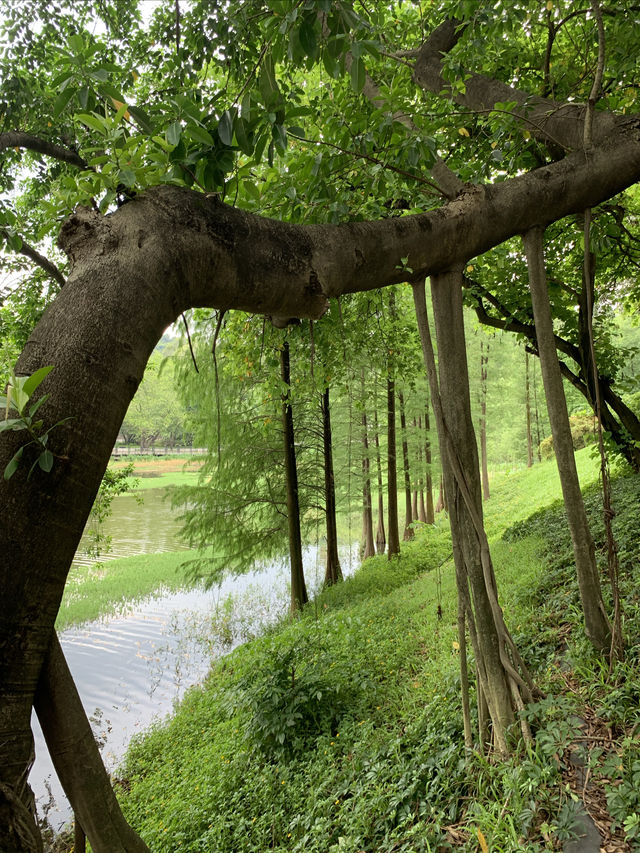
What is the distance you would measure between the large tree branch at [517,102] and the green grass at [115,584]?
970 centimetres

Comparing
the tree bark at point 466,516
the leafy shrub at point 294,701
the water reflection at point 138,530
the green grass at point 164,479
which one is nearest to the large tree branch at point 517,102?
the tree bark at point 466,516

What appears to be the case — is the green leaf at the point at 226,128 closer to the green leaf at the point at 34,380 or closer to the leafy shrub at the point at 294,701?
the green leaf at the point at 34,380

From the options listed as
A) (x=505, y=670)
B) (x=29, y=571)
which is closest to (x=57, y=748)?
(x=29, y=571)

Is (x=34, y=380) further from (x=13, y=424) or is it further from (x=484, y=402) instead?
(x=484, y=402)

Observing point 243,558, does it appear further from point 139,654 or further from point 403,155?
point 403,155

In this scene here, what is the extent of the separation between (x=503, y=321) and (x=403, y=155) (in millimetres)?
4552

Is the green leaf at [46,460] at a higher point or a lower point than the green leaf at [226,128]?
lower

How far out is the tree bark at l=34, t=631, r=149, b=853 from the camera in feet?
4.07

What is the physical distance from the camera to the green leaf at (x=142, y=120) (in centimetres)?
146

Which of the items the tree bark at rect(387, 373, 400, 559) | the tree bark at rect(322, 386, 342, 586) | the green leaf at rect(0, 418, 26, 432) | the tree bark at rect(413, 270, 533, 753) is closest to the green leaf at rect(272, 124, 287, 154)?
the green leaf at rect(0, 418, 26, 432)

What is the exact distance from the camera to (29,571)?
3.49 feet

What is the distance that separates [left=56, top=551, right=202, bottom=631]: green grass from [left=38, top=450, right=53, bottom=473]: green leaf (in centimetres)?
1019

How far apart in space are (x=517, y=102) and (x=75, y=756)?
4.24m

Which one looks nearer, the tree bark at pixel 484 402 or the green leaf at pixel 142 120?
the green leaf at pixel 142 120
